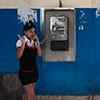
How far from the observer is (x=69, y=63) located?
3.36 m

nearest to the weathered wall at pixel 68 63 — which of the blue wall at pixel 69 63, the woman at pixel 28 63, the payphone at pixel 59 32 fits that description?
the blue wall at pixel 69 63

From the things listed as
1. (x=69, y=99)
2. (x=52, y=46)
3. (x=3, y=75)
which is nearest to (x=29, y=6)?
(x=52, y=46)

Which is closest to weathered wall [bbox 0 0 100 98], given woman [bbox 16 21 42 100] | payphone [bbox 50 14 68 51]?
payphone [bbox 50 14 68 51]

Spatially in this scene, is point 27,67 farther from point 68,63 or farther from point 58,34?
point 68,63

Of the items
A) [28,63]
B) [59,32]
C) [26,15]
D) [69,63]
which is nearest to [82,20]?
[59,32]

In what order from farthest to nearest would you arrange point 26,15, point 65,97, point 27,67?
point 65,97 < point 26,15 < point 27,67

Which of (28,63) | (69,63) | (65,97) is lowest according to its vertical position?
(65,97)

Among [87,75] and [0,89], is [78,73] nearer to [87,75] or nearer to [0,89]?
[87,75]

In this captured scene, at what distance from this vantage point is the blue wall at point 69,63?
3.30 m

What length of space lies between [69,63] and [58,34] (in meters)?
0.62

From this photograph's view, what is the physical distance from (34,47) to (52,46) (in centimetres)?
60

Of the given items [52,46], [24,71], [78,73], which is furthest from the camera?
[78,73]

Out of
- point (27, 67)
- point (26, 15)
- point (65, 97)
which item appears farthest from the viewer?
point (65, 97)

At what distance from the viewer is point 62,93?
3.42 m
